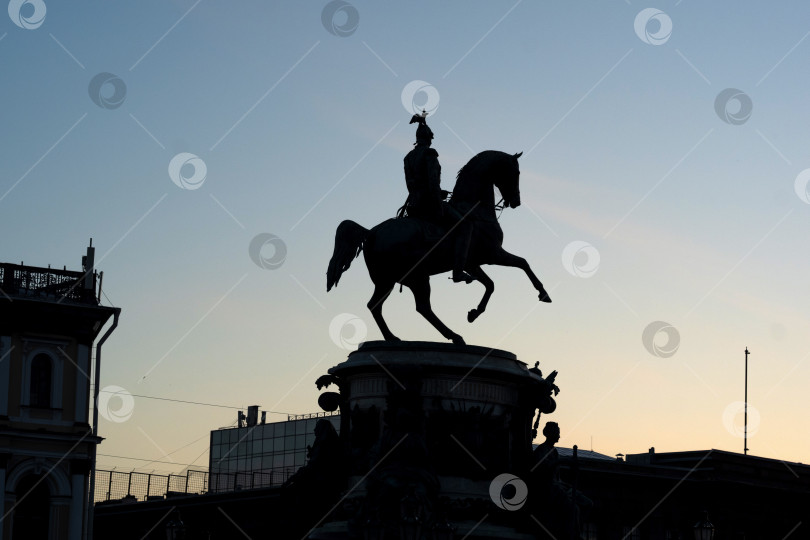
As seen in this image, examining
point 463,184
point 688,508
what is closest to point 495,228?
point 463,184

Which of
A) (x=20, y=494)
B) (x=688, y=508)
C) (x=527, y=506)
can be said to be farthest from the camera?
(x=688, y=508)

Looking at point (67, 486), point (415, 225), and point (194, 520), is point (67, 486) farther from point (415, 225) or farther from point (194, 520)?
point (415, 225)

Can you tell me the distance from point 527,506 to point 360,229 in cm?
696

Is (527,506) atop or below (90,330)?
below

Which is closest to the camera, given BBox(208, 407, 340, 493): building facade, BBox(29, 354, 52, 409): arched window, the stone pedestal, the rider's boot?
the stone pedestal

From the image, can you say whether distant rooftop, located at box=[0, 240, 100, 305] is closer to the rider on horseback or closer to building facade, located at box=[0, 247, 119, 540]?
building facade, located at box=[0, 247, 119, 540]

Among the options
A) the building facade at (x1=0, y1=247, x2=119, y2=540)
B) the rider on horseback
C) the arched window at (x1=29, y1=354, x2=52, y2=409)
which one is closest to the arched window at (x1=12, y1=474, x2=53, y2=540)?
the building facade at (x1=0, y1=247, x2=119, y2=540)

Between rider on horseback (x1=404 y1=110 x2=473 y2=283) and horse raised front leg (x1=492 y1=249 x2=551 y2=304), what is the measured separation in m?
0.81

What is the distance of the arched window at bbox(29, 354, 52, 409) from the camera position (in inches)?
2586

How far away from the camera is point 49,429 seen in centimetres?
6525

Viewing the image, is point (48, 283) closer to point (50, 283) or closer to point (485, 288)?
point (50, 283)

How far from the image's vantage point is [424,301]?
125 feet

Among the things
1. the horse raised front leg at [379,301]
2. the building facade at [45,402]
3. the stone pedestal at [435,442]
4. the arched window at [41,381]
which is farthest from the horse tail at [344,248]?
the arched window at [41,381]

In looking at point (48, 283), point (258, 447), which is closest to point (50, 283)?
point (48, 283)
